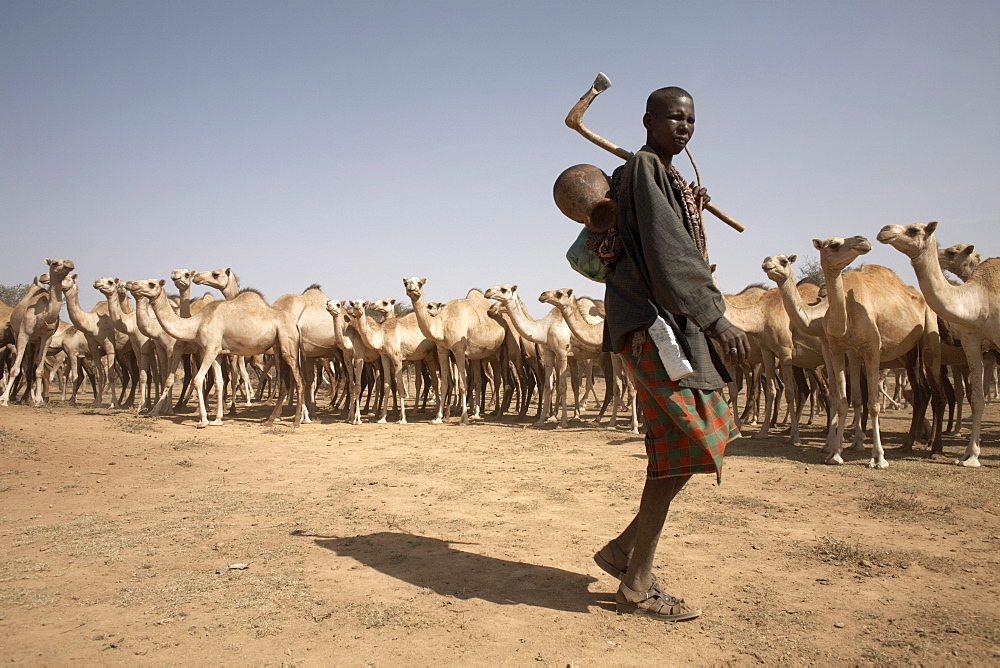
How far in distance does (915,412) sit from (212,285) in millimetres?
15033

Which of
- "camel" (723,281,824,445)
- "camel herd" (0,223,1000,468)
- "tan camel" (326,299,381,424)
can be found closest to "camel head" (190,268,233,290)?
"camel herd" (0,223,1000,468)

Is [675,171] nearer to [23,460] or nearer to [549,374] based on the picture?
[23,460]

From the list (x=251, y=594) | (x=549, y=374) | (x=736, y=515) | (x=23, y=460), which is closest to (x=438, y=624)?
(x=251, y=594)

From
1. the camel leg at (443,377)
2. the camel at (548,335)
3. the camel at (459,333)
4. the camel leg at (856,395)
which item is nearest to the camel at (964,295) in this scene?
the camel leg at (856,395)

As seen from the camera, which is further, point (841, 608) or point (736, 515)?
point (736, 515)

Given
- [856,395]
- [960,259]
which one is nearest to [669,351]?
[856,395]

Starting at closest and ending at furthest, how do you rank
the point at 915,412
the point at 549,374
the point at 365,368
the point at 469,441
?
1. the point at 915,412
2. the point at 469,441
3. the point at 549,374
4. the point at 365,368

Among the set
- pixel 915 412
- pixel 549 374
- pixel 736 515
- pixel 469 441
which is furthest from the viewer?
pixel 549 374

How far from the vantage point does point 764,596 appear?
400 centimetres

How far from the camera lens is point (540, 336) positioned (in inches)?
601

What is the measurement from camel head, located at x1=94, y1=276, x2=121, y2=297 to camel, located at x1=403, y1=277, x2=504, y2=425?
23.1 ft

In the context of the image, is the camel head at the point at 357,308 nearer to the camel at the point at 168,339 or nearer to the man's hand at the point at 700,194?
the camel at the point at 168,339

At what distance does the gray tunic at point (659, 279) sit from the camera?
3363 millimetres

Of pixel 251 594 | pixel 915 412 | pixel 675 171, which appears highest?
pixel 675 171
